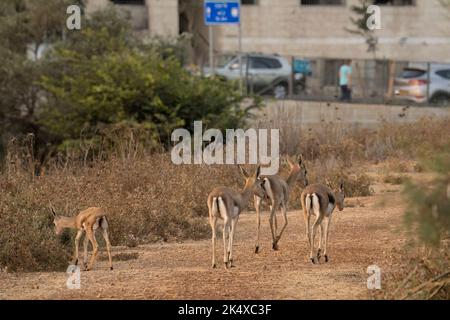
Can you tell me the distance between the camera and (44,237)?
43.0 ft

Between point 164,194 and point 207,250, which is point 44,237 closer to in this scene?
point 207,250

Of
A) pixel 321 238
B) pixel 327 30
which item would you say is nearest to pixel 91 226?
pixel 321 238

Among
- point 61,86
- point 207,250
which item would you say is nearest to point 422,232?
point 207,250

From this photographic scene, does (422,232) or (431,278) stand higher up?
(422,232)

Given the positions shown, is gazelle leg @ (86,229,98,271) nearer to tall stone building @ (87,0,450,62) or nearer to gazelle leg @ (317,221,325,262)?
gazelle leg @ (317,221,325,262)

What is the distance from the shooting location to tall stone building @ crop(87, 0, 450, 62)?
59.8 metres

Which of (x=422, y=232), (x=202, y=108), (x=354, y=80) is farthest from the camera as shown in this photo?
(x=354, y=80)

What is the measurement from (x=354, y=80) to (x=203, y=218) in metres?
29.7

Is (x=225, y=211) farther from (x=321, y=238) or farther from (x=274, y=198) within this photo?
(x=274, y=198)

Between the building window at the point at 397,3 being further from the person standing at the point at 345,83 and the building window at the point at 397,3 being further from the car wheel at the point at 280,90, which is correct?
the person standing at the point at 345,83

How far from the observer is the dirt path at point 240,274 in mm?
10688

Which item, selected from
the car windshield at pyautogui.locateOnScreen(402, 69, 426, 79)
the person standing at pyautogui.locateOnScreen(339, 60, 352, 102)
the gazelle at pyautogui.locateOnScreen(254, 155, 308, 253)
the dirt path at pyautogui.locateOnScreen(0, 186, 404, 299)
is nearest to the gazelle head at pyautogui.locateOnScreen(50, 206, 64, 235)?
the dirt path at pyautogui.locateOnScreen(0, 186, 404, 299)

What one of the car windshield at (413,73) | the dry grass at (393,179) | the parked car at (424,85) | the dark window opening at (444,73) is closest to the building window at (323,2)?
the car windshield at (413,73)

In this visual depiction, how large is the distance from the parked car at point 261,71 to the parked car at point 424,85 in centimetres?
482
